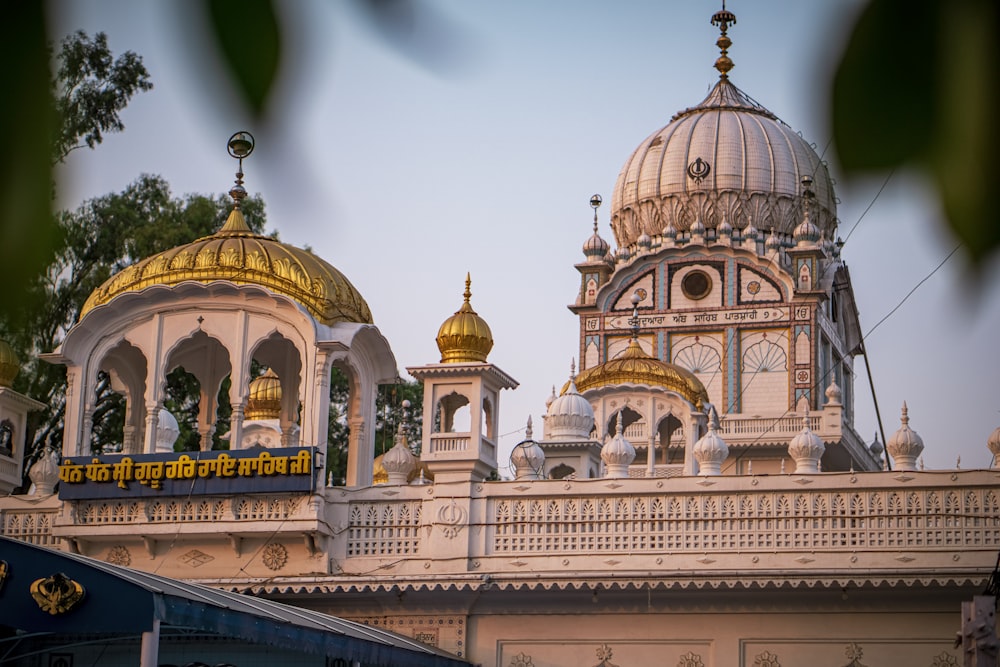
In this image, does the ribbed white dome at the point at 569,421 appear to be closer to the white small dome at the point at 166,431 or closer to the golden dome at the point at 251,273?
the golden dome at the point at 251,273

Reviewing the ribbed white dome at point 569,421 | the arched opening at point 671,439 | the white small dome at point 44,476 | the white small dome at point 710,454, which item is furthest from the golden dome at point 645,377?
the white small dome at point 44,476

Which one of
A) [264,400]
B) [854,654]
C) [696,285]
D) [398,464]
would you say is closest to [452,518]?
[398,464]

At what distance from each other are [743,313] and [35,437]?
1427cm

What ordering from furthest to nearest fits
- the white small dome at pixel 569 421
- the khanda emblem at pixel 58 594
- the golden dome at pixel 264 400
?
the golden dome at pixel 264 400 → the white small dome at pixel 569 421 → the khanda emblem at pixel 58 594

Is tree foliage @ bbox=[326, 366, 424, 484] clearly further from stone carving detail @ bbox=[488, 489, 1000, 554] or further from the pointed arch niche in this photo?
stone carving detail @ bbox=[488, 489, 1000, 554]

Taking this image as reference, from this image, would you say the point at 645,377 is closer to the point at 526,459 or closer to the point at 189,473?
the point at 526,459

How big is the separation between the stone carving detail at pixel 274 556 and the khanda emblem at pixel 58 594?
4.85 metres

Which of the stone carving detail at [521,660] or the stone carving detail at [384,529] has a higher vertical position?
the stone carving detail at [384,529]

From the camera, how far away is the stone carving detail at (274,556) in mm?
14953

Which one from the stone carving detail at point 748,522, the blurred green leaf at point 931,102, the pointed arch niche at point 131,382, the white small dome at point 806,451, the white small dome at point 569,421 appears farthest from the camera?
the white small dome at point 569,421

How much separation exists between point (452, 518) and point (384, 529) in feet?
2.48

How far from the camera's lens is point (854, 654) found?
13.6m

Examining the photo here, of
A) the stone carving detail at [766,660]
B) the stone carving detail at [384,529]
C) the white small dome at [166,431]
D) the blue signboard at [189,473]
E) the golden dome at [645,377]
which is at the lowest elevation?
the stone carving detail at [766,660]

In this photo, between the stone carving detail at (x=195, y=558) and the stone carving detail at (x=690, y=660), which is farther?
the stone carving detail at (x=195, y=558)
